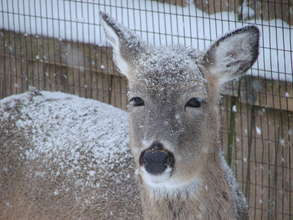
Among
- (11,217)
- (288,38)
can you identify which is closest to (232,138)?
(288,38)

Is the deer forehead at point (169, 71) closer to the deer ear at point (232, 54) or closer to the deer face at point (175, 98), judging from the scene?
the deer face at point (175, 98)

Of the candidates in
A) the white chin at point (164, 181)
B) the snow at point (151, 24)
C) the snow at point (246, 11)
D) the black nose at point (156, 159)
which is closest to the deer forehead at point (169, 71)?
the black nose at point (156, 159)

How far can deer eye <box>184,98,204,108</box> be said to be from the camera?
4.54m

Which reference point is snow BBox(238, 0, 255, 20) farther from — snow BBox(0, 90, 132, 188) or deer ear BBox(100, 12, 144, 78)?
deer ear BBox(100, 12, 144, 78)

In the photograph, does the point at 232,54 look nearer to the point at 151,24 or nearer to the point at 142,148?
the point at 142,148

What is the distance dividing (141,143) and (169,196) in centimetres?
41

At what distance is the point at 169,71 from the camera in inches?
181

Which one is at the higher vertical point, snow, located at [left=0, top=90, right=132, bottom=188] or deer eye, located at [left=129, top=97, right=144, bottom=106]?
deer eye, located at [left=129, top=97, right=144, bottom=106]

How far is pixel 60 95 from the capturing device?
6199 millimetres

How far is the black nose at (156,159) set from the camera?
4188 millimetres

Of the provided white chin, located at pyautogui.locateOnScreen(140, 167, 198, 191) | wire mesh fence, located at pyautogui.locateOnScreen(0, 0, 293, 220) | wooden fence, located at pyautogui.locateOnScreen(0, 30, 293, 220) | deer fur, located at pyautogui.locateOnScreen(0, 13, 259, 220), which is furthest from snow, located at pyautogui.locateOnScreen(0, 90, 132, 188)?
wooden fence, located at pyautogui.locateOnScreen(0, 30, 293, 220)

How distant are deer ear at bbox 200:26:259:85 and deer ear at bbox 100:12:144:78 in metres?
0.50

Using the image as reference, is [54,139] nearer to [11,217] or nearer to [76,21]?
[11,217]

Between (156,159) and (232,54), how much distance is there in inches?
42.4
